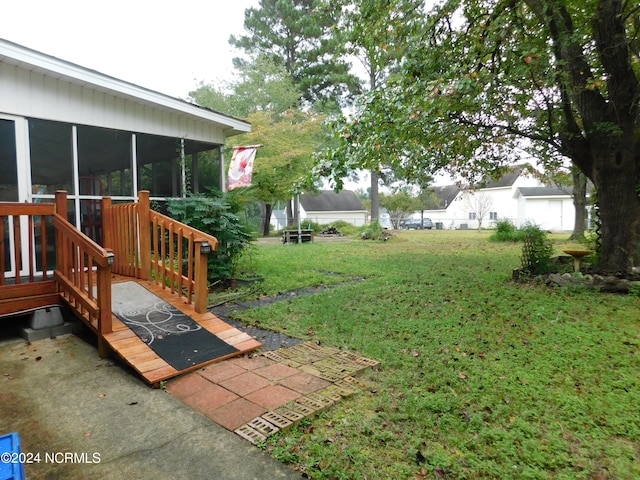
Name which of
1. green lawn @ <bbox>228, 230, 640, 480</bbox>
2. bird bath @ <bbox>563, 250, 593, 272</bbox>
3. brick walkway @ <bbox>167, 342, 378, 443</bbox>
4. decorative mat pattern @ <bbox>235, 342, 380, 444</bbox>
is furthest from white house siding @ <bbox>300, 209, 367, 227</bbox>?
brick walkway @ <bbox>167, 342, 378, 443</bbox>

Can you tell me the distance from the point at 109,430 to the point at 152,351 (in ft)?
3.15

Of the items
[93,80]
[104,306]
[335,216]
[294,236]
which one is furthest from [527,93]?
[335,216]

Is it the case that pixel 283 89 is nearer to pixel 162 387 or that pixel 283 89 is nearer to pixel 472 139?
pixel 472 139

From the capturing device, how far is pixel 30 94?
17.0 ft

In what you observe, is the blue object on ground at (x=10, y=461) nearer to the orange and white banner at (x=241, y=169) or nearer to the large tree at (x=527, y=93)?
the large tree at (x=527, y=93)

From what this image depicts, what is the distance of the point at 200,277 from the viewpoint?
13.1 ft

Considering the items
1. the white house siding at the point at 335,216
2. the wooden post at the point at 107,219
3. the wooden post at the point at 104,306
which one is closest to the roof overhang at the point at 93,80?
the wooden post at the point at 107,219

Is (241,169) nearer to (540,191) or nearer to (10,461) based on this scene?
(10,461)

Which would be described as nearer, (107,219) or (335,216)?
(107,219)

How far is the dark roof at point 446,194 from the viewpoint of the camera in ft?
138

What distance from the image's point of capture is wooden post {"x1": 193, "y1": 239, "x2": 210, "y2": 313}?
155 inches

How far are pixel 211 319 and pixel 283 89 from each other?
1939cm

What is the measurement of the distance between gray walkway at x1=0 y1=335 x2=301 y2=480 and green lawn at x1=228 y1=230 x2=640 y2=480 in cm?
32

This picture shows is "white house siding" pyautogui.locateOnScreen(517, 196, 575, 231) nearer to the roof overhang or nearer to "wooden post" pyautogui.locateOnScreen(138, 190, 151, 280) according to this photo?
the roof overhang
